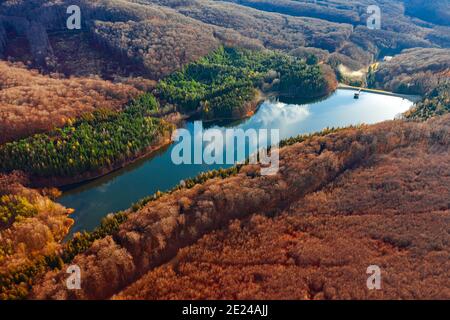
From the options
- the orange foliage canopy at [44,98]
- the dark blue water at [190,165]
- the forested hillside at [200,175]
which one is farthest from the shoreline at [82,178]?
the orange foliage canopy at [44,98]

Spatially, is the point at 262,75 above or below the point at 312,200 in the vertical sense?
above

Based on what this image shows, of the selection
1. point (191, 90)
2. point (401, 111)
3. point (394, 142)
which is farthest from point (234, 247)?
point (401, 111)

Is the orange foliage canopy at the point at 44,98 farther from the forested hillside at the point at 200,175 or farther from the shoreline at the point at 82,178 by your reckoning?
the shoreline at the point at 82,178

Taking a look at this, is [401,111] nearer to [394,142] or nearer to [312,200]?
[394,142]

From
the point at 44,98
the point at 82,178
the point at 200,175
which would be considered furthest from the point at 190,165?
the point at 44,98

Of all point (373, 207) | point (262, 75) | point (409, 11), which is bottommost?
point (373, 207)

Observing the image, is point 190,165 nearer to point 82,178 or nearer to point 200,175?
point 200,175

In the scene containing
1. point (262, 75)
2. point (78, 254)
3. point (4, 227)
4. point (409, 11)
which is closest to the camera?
point (78, 254)

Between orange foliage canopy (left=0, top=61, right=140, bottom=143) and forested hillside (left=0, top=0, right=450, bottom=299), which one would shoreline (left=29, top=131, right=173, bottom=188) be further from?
orange foliage canopy (left=0, top=61, right=140, bottom=143)

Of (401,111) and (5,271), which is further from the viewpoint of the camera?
(401,111)
